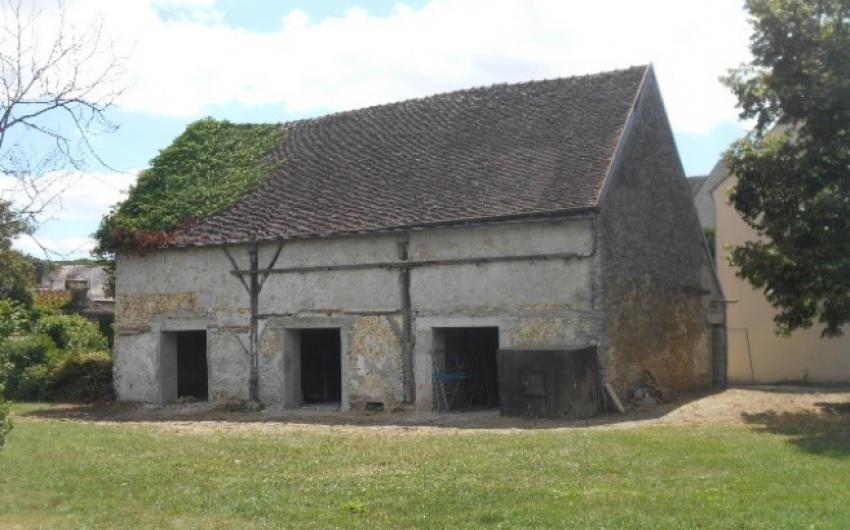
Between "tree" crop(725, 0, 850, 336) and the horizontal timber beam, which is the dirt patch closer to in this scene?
"tree" crop(725, 0, 850, 336)

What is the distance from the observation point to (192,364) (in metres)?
23.3

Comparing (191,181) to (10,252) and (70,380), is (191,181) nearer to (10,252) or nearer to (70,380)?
(70,380)

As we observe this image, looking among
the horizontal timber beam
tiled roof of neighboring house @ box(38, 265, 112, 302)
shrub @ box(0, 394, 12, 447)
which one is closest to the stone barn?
the horizontal timber beam

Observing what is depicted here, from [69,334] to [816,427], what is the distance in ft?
77.8

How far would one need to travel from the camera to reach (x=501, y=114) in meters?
20.9

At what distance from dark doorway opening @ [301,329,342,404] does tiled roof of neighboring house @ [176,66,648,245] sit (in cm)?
365

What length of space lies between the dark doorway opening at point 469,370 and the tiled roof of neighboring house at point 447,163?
283 centimetres

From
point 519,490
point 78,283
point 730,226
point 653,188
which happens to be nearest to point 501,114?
point 653,188

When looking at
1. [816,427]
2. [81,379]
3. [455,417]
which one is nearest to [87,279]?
[81,379]

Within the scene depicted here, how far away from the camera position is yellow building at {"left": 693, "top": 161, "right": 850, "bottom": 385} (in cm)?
2389

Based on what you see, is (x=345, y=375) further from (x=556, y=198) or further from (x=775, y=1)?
(x=775, y=1)

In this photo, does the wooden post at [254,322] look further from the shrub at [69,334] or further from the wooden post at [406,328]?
the shrub at [69,334]

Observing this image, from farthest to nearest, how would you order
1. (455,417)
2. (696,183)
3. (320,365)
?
(696,183) < (320,365) < (455,417)

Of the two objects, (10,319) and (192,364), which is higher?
(10,319)
